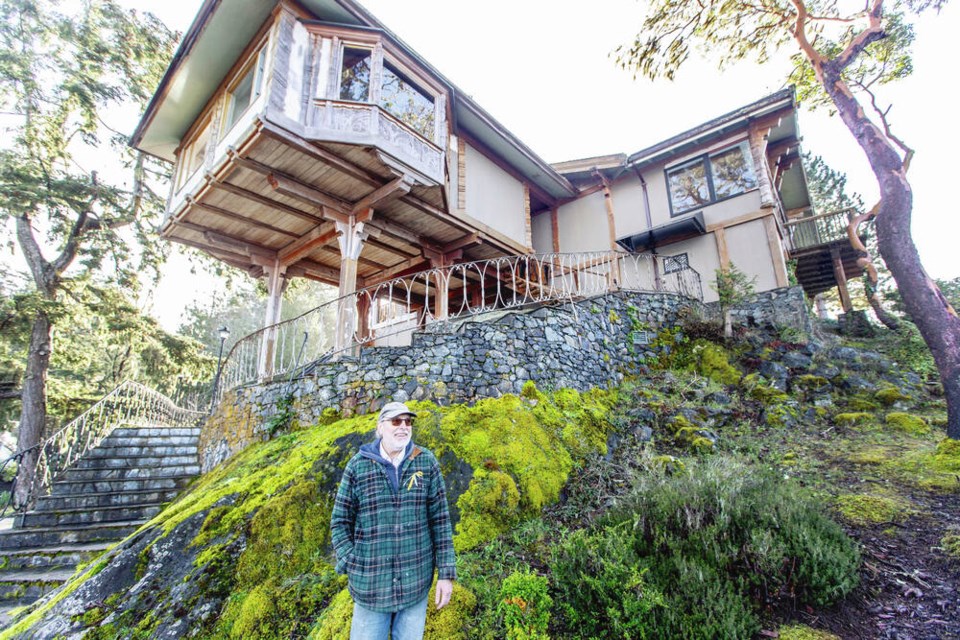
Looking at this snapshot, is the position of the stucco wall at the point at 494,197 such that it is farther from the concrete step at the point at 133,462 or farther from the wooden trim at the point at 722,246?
the concrete step at the point at 133,462

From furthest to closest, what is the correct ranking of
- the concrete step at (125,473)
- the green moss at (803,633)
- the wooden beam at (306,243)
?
the wooden beam at (306,243) < the concrete step at (125,473) < the green moss at (803,633)

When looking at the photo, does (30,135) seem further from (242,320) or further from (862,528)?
(242,320)

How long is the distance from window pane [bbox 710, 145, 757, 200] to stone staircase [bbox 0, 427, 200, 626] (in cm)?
1571

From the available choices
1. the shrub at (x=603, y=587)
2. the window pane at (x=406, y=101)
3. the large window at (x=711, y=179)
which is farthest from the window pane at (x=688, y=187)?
the shrub at (x=603, y=587)

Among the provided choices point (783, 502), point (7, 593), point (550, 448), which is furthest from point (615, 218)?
point (7, 593)

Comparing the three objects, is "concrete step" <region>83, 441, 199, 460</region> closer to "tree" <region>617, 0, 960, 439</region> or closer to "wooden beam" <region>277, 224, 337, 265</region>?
"wooden beam" <region>277, 224, 337, 265</region>

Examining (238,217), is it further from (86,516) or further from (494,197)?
(494,197)

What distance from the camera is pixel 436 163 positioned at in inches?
352

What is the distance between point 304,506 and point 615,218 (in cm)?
1304

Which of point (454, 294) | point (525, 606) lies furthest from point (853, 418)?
point (454, 294)

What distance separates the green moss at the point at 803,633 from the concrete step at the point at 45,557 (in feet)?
27.9

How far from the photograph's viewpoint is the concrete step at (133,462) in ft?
24.8

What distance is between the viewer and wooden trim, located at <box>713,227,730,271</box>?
38.7ft

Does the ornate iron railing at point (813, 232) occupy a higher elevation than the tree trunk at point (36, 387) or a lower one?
higher
